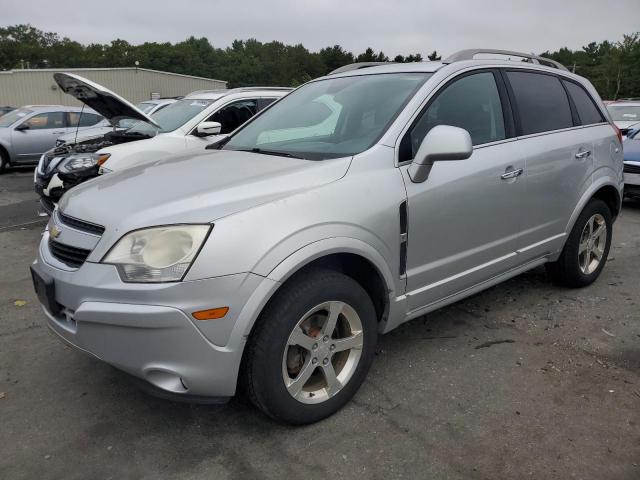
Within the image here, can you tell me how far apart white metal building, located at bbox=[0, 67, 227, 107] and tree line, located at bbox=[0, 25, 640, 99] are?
34.1m

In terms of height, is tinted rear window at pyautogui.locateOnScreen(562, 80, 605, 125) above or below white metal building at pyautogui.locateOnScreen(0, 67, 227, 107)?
below

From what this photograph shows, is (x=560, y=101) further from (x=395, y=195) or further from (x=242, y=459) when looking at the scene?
(x=242, y=459)

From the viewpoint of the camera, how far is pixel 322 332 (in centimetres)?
260

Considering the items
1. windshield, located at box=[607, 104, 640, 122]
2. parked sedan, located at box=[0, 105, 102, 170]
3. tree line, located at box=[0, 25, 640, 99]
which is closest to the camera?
windshield, located at box=[607, 104, 640, 122]

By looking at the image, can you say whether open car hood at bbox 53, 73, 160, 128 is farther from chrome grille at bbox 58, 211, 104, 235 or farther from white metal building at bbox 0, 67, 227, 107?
white metal building at bbox 0, 67, 227, 107

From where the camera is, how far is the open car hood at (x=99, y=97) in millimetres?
5633

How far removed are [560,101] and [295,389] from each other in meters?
3.12

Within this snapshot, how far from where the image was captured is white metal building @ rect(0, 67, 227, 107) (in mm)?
32500

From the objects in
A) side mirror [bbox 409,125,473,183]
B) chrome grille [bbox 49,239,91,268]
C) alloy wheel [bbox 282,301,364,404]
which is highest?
side mirror [bbox 409,125,473,183]

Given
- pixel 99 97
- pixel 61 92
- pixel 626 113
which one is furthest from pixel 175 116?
pixel 61 92

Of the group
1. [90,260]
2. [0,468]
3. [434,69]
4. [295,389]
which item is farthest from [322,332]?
[434,69]

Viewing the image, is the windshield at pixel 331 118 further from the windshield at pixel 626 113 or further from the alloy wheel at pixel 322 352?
the windshield at pixel 626 113

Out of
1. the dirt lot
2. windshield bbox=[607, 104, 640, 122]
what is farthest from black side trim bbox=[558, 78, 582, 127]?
windshield bbox=[607, 104, 640, 122]

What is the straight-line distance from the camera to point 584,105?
174 inches
